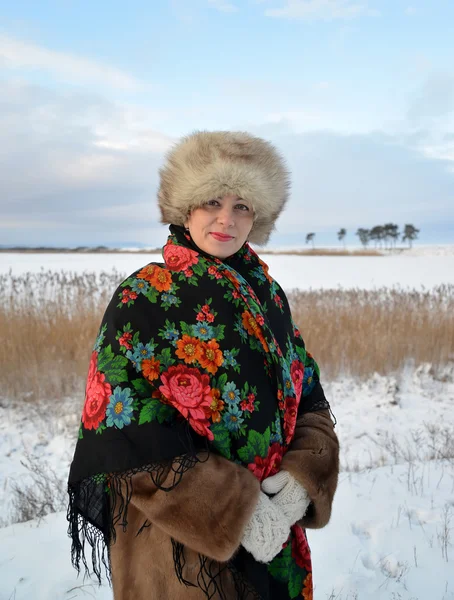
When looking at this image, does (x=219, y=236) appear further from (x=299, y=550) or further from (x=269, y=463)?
(x=299, y=550)

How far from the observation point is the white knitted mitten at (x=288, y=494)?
1.20m

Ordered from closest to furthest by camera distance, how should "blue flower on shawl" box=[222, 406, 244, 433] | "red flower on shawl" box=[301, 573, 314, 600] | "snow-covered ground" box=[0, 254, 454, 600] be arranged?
1. "blue flower on shawl" box=[222, 406, 244, 433]
2. "red flower on shawl" box=[301, 573, 314, 600]
3. "snow-covered ground" box=[0, 254, 454, 600]

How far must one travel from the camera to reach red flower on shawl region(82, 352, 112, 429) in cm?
111

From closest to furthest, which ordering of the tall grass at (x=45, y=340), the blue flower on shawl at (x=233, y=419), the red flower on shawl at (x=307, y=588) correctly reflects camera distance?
the blue flower on shawl at (x=233, y=419)
the red flower on shawl at (x=307, y=588)
the tall grass at (x=45, y=340)

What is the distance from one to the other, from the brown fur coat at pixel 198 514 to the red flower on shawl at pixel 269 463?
0.03 m

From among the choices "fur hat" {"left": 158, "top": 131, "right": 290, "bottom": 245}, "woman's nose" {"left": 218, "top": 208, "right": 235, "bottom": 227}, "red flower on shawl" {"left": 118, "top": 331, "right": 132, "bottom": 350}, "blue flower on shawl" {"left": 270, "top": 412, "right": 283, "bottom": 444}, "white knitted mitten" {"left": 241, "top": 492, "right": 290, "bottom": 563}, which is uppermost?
"fur hat" {"left": 158, "top": 131, "right": 290, "bottom": 245}

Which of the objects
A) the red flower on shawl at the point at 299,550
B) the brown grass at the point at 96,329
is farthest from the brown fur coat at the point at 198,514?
the brown grass at the point at 96,329

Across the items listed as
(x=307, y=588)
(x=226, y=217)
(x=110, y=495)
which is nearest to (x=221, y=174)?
(x=226, y=217)

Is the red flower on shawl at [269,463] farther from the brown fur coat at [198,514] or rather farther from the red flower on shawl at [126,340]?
the red flower on shawl at [126,340]

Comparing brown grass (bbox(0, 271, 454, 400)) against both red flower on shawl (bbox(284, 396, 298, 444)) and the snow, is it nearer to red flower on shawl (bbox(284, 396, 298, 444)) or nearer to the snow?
the snow

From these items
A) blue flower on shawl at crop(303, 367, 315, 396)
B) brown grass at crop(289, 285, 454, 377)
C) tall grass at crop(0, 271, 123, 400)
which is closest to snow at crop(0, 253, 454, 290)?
brown grass at crop(289, 285, 454, 377)

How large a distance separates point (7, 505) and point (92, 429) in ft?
7.88

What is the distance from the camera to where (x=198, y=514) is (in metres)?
1.07

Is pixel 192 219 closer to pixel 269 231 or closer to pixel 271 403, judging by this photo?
A: pixel 269 231
